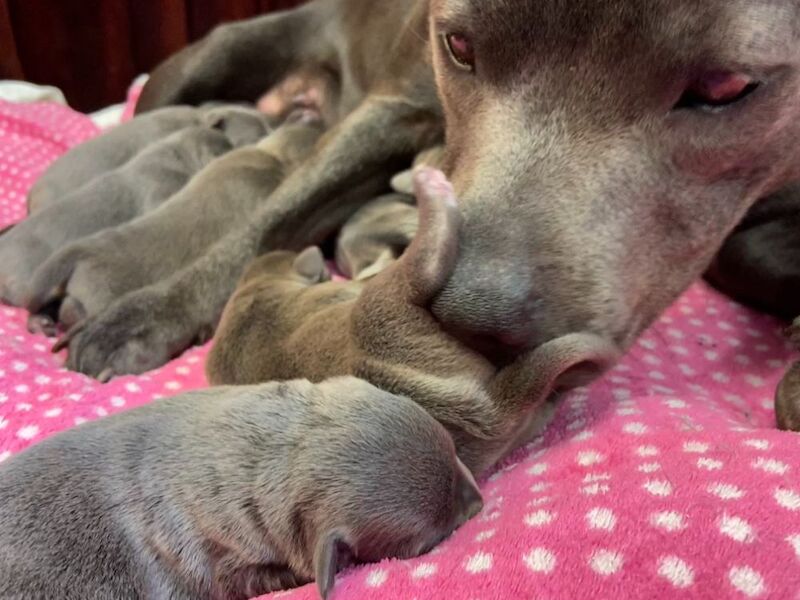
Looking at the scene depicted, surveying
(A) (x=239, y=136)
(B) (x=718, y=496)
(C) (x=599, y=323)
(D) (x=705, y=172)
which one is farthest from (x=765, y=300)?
(A) (x=239, y=136)

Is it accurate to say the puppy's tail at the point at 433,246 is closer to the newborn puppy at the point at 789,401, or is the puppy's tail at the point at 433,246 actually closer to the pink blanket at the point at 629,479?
the pink blanket at the point at 629,479

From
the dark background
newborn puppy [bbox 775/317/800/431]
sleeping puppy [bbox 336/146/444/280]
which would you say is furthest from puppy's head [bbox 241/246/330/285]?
the dark background

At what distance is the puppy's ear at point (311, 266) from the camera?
5.41 ft

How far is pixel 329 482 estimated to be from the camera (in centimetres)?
107

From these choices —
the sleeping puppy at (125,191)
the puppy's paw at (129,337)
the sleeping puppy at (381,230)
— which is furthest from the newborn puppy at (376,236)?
the sleeping puppy at (125,191)

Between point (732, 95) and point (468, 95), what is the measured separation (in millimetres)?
411

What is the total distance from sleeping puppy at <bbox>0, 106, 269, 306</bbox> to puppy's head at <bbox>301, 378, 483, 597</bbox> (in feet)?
3.34

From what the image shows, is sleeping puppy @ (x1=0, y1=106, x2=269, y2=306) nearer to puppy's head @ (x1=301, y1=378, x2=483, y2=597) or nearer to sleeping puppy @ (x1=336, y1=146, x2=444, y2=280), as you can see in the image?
sleeping puppy @ (x1=336, y1=146, x2=444, y2=280)

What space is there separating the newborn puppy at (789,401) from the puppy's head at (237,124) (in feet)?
5.29

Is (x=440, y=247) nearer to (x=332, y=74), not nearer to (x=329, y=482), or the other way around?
(x=329, y=482)

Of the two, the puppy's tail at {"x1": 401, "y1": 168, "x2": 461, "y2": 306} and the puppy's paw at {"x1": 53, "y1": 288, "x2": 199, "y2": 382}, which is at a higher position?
the puppy's tail at {"x1": 401, "y1": 168, "x2": 461, "y2": 306}

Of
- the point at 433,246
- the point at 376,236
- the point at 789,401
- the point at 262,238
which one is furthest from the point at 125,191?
the point at 789,401

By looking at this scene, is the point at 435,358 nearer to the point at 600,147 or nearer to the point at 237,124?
the point at 600,147

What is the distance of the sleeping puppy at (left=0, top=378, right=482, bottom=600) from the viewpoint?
106 cm
